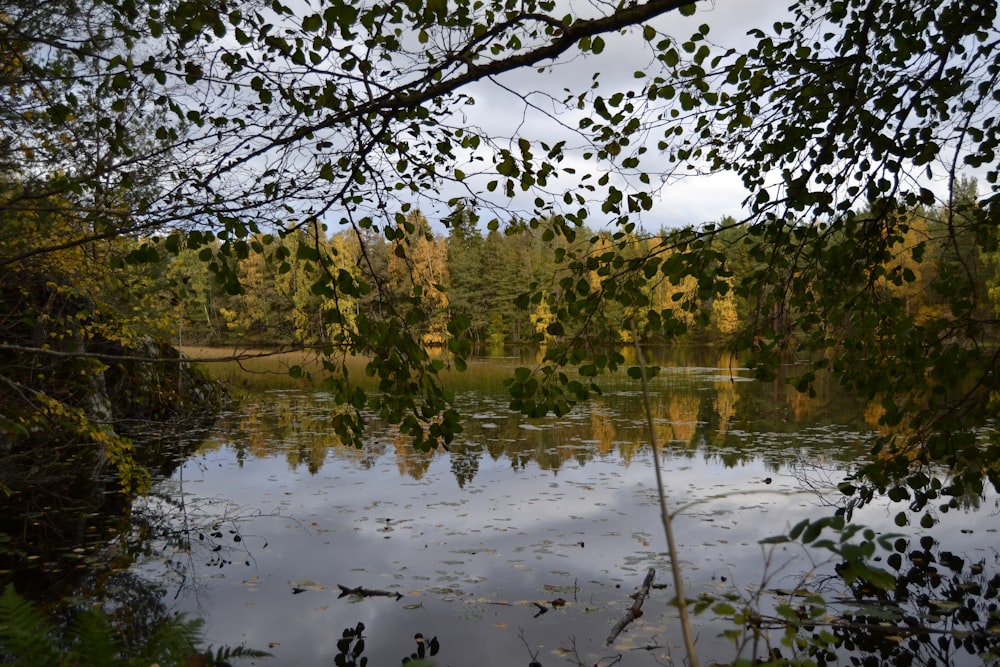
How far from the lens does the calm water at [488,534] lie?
5.88 m

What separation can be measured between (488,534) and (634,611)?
2.71 m

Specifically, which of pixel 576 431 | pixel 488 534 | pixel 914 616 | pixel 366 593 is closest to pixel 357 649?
pixel 366 593

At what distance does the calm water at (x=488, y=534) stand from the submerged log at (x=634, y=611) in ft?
0.28

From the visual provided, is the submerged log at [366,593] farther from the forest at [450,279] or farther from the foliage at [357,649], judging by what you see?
the forest at [450,279]

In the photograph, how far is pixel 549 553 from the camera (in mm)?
7680

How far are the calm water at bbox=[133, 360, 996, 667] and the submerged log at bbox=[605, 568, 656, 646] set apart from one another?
0.08 metres

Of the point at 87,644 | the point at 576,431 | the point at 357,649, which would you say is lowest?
the point at 357,649

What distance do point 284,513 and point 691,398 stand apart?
48.2 ft

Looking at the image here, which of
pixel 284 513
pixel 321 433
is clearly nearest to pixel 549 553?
pixel 284 513

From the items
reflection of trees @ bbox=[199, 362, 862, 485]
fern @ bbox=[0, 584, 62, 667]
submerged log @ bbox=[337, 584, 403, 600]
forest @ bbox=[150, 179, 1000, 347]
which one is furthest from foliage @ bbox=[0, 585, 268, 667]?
reflection of trees @ bbox=[199, 362, 862, 485]

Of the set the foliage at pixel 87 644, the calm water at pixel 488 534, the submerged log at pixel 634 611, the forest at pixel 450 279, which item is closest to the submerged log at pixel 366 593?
the calm water at pixel 488 534

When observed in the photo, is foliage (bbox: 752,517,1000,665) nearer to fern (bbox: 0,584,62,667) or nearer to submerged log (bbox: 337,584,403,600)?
submerged log (bbox: 337,584,403,600)

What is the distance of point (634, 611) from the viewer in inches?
237

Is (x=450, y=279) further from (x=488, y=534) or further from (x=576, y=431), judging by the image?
(x=576, y=431)
